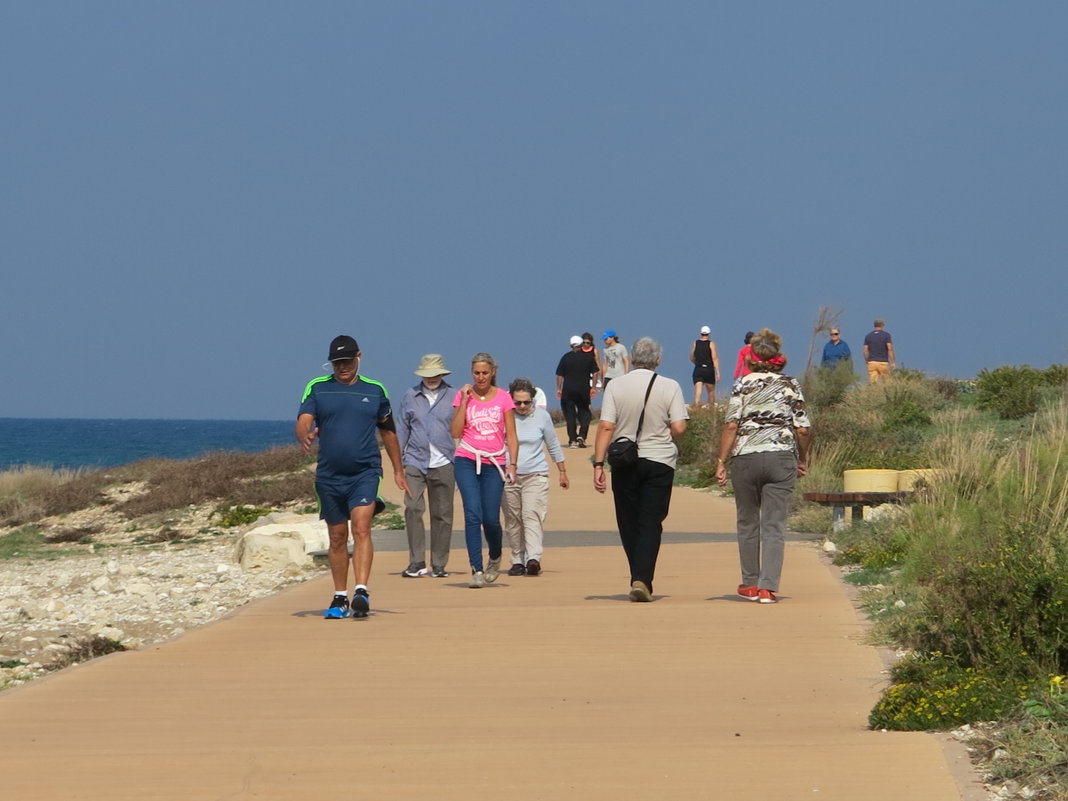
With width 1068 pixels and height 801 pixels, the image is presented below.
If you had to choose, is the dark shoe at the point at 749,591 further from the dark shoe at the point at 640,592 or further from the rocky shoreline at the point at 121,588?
the rocky shoreline at the point at 121,588

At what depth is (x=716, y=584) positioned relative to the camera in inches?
562

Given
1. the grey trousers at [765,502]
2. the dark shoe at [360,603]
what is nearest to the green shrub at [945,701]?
the grey trousers at [765,502]

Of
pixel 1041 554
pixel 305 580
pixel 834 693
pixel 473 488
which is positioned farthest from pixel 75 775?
pixel 305 580

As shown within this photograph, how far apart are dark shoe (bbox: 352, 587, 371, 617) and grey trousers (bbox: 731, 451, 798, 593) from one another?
2847mm

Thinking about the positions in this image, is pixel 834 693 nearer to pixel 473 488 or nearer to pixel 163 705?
pixel 163 705

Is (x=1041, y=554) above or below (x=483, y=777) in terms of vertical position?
above

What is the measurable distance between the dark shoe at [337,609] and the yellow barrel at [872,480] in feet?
24.7

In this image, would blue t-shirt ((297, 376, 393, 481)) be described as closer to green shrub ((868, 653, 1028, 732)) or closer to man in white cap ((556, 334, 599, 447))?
green shrub ((868, 653, 1028, 732))

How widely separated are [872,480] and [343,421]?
25.7 feet

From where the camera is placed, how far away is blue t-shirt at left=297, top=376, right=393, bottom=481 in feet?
39.2

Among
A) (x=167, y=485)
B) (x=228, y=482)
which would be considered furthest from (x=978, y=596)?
(x=167, y=485)

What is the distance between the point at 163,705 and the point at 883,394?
25058mm

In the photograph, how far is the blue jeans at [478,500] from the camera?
14492 millimetres

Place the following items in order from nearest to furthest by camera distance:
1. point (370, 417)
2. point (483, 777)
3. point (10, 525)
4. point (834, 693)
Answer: point (483, 777) < point (834, 693) < point (370, 417) < point (10, 525)
